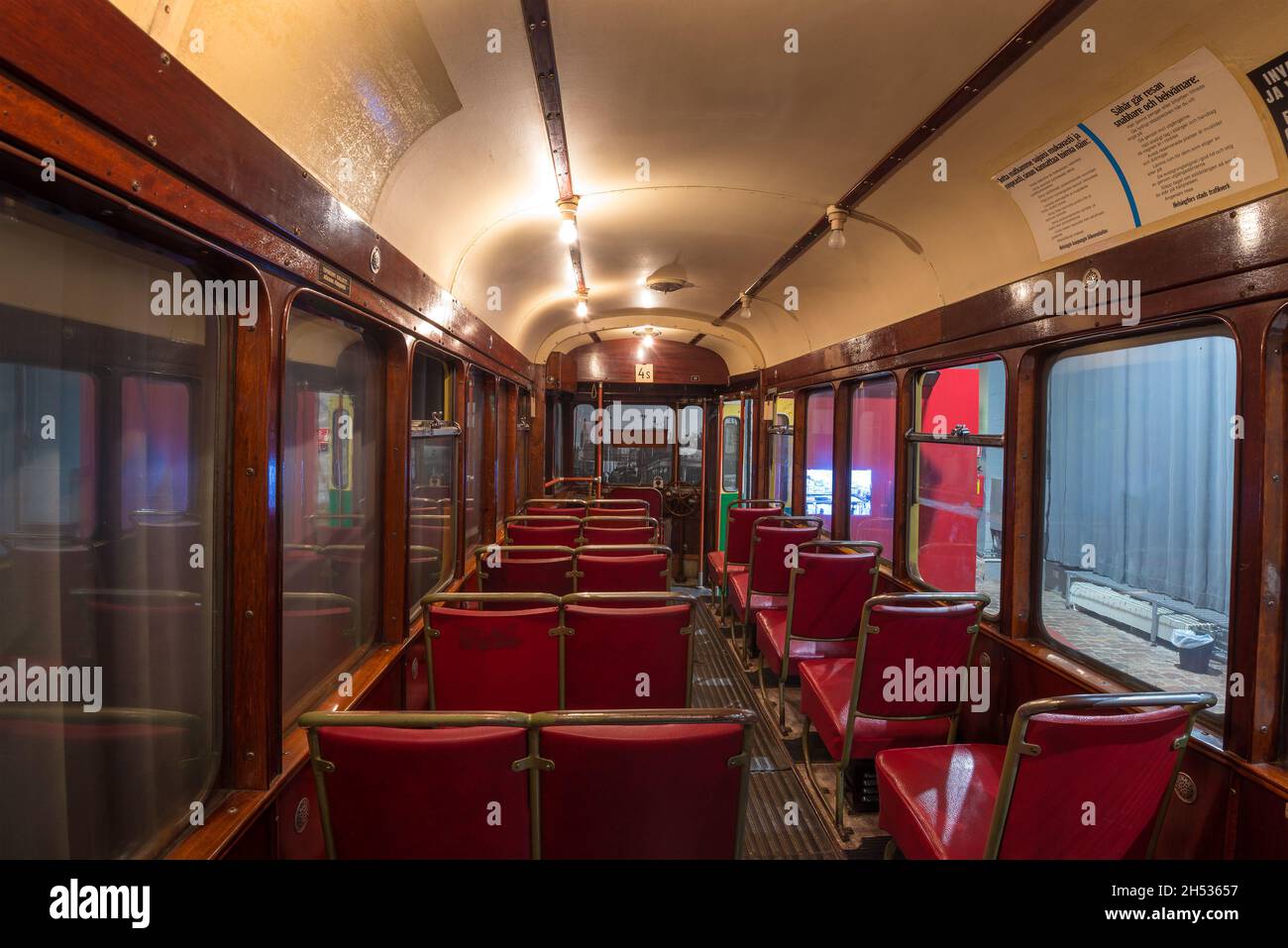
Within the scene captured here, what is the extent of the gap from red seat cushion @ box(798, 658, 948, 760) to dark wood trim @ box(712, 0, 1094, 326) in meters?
2.48

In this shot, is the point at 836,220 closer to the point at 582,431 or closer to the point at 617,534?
the point at 617,534

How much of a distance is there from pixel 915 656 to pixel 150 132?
9.64 ft

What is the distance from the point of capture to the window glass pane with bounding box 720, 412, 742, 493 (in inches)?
375

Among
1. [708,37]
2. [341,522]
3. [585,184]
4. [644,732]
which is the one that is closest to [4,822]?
[644,732]

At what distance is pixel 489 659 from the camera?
239cm

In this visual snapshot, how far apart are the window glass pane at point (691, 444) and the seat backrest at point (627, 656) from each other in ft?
24.7

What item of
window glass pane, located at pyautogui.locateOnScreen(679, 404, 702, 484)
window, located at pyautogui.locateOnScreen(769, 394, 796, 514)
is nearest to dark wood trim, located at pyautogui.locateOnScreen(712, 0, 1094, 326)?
window, located at pyautogui.locateOnScreen(769, 394, 796, 514)

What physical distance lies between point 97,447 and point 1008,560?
3498mm

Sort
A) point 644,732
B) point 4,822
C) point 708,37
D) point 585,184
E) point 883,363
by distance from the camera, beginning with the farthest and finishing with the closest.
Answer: point 883,363, point 585,184, point 708,37, point 644,732, point 4,822

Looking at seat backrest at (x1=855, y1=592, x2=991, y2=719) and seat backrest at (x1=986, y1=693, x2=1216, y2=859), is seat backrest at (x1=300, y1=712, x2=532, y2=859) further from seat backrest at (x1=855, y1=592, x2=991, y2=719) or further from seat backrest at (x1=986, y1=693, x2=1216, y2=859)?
seat backrest at (x1=855, y1=592, x2=991, y2=719)

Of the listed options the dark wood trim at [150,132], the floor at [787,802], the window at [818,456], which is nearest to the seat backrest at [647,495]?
the window at [818,456]

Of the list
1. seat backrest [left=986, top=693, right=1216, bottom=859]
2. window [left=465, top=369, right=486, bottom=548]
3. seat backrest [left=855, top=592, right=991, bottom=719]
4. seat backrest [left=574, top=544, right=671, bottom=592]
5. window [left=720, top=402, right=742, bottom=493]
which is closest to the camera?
seat backrest [left=986, top=693, right=1216, bottom=859]

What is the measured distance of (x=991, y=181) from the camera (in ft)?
9.14

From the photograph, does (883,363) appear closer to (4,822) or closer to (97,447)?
(97,447)
